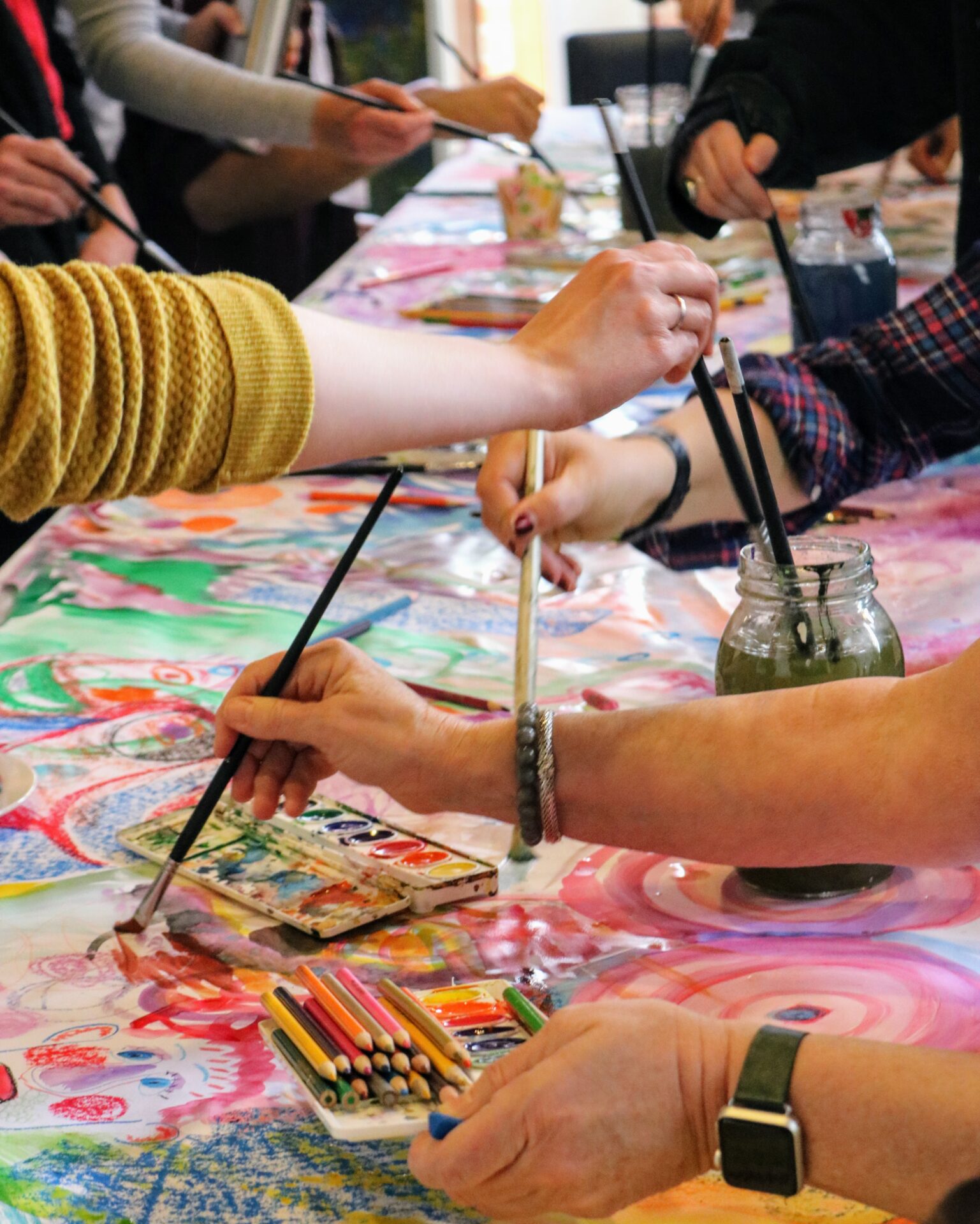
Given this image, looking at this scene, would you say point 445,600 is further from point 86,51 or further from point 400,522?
point 86,51

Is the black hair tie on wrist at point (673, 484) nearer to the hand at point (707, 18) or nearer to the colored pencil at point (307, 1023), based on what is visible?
the colored pencil at point (307, 1023)

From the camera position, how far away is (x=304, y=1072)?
2.29 feet

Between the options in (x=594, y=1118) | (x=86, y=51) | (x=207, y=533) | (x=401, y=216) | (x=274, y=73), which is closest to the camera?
(x=594, y=1118)

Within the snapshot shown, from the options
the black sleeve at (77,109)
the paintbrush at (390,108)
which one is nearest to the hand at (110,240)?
the black sleeve at (77,109)

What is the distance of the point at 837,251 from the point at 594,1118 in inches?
55.6

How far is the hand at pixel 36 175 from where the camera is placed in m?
1.96

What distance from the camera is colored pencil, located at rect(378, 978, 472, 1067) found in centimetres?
70

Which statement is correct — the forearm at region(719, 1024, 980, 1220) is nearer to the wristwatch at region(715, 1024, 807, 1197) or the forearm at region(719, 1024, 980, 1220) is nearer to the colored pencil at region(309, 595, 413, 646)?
Result: the wristwatch at region(715, 1024, 807, 1197)

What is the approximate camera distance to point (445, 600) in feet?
4.35

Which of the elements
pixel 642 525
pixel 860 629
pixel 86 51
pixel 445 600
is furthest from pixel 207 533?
pixel 86 51

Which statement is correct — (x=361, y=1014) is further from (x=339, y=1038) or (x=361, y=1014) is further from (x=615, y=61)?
(x=615, y=61)

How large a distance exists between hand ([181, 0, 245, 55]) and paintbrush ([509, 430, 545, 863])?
2.05m

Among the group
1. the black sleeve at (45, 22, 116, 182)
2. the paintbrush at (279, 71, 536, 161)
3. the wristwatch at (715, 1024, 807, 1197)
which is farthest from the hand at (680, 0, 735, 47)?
the wristwatch at (715, 1024, 807, 1197)

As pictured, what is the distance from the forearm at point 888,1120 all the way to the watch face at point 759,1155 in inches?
0.5
